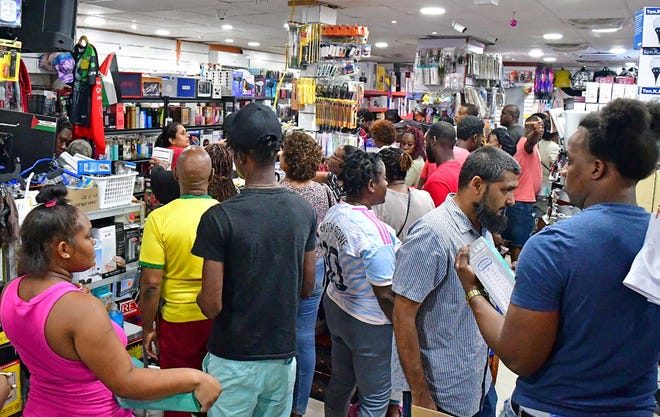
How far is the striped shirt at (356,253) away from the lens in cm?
271

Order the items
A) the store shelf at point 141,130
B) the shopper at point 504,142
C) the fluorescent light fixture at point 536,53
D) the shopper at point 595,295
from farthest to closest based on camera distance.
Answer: the fluorescent light fixture at point 536,53 → the store shelf at point 141,130 → the shopper at point 504,142 → the shopper at point 595,295

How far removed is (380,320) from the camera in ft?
9.04

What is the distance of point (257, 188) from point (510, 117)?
19.9ft

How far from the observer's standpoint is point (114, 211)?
3740 millimetres

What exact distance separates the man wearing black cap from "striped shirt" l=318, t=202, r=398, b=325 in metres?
0.60

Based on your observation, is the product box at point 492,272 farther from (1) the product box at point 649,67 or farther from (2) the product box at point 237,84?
(2) the product box at point 237,84

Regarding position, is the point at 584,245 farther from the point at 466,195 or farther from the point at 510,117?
the point at 510,117

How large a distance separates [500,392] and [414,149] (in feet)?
7.26

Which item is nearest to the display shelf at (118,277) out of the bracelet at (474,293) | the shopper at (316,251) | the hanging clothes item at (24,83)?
the shopper at (316,251)

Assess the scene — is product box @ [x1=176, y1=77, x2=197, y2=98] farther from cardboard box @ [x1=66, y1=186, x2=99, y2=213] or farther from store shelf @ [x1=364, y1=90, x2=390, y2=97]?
store shelf @ [x1=364, y1=90, x2=390, y2=97]

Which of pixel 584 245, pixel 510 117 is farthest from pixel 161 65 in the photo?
pixel 584 245

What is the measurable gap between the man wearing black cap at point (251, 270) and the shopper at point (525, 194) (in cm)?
456

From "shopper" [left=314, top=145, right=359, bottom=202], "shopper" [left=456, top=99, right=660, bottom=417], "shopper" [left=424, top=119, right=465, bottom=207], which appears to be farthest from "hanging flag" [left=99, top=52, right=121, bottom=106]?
"shopper" [left=456, top=99, right=660, bottom=417]

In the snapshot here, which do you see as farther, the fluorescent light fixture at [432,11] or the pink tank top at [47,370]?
the fluorescent light fixture at [432,11]
